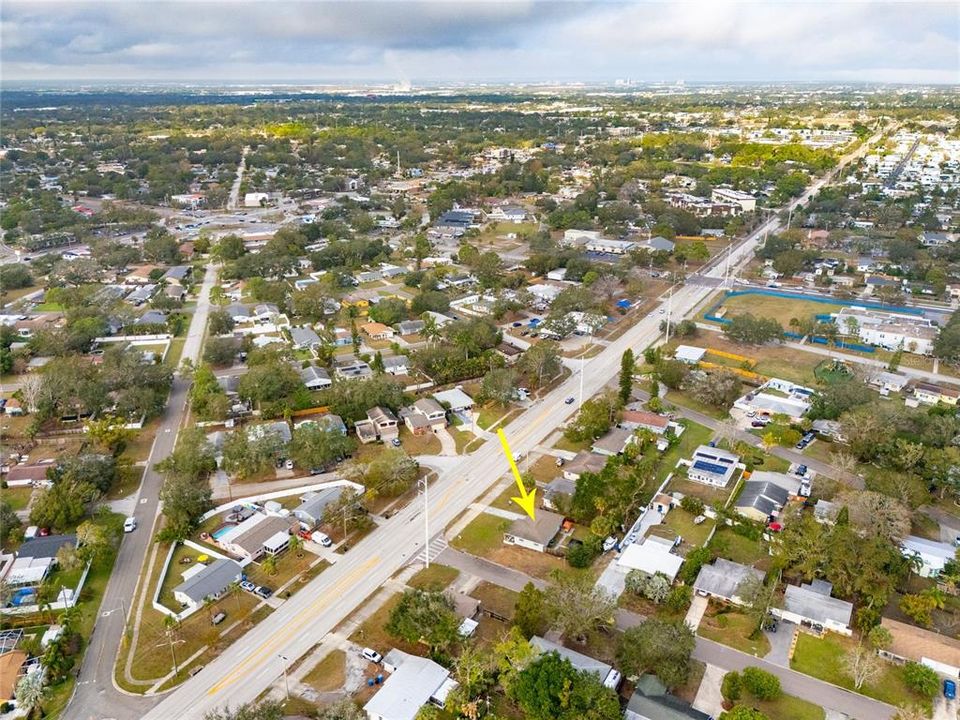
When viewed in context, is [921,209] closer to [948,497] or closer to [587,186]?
[587,186]

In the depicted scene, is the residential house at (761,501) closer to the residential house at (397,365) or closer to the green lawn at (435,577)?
the green lawn at (435,577)

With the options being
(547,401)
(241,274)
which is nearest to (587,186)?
(241,274)

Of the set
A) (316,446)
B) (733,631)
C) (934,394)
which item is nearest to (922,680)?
(733,631)

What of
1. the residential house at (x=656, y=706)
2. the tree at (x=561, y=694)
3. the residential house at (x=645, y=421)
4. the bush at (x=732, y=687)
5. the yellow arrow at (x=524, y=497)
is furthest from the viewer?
the residential house at (x=645, y=421)

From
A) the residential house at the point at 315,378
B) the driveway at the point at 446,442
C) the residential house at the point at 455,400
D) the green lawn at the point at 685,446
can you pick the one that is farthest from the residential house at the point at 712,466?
the residential house at the point at 315,378

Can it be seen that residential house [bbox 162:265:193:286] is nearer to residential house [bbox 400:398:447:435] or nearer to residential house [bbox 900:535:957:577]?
residential house [bbox 400:398:447:435]

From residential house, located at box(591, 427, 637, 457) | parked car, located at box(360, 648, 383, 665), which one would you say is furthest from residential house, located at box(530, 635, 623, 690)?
residential house, located at box(591, 427, 637, 457)

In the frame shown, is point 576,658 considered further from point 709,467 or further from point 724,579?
point 709,467
